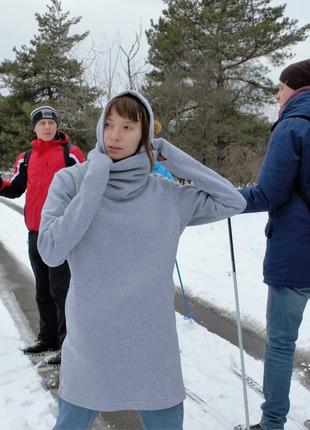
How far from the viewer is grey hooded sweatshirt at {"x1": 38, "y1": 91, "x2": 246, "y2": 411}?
1.70m

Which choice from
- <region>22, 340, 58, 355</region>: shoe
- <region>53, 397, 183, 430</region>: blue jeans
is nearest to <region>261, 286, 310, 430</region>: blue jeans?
<region>53, 397, 183, 430</region>: blue jeans

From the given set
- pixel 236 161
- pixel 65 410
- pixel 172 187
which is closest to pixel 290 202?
pixel 172 187

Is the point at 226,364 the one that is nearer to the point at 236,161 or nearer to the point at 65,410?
the point at 65,410

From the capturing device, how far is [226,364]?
3705 millimetres

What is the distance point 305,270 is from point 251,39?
21.0m

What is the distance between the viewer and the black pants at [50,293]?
3.59 metres

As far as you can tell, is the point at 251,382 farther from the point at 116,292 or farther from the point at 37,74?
the point at 37,74

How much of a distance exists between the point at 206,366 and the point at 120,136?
8.45 feet

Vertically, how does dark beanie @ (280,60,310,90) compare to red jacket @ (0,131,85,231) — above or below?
above

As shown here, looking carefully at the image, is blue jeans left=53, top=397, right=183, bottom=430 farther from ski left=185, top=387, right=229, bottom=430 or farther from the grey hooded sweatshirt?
ski left=185, top=387, right=229, bottom=430

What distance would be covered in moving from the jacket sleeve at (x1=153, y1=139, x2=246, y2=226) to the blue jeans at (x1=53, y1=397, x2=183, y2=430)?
0.81 m

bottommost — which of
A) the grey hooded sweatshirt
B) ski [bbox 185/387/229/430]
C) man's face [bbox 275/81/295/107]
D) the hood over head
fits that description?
ski [bbox 185/387/229/430]

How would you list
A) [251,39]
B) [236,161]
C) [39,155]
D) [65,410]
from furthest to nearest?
[251,39]
[236,161]
[39,155]
[65,410]

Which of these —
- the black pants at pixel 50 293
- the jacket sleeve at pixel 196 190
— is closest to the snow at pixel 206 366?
the black pants at pixel 50 293
